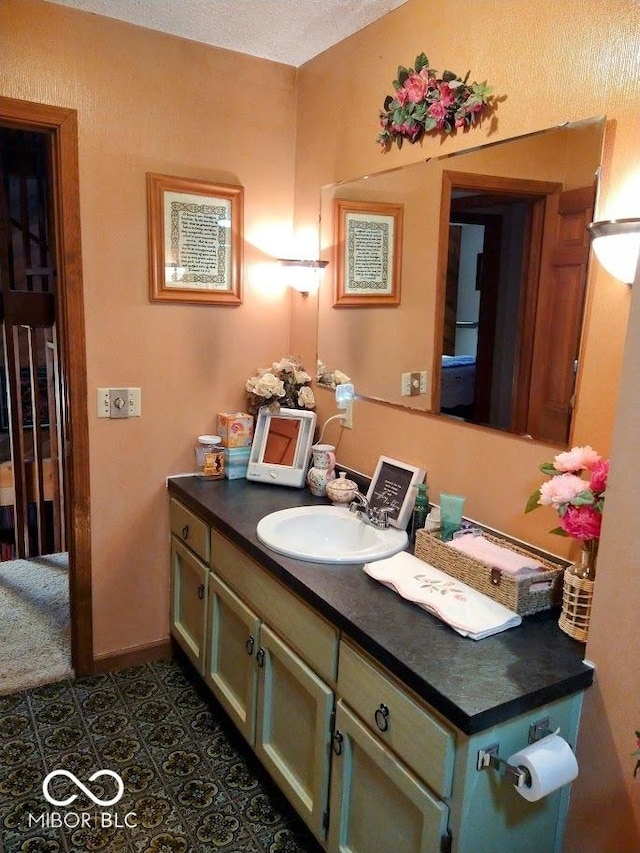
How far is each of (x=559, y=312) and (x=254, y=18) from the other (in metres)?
1.49

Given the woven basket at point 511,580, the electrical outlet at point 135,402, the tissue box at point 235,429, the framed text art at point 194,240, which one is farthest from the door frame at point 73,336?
the woven basket at point 511,580

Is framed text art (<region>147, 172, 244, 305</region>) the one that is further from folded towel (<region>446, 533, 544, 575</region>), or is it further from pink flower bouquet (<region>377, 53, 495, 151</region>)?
folded towel (<region>446, 533, 544, 575</region>)

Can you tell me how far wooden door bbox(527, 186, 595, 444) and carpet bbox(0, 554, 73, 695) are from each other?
6.80 ft

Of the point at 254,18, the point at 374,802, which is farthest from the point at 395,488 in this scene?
the point at 254,18

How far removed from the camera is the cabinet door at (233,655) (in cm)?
190

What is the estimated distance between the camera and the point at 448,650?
1.29 m

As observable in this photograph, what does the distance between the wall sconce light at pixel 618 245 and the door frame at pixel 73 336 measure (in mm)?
1681

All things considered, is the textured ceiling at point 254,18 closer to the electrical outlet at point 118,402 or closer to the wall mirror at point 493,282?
the wall mirror at point 493,282

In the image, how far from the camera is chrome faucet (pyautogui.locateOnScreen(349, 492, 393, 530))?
1950 mm

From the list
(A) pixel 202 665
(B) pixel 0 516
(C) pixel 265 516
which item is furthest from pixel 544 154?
(B) pixel 0 516

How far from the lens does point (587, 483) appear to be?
1.35 metres

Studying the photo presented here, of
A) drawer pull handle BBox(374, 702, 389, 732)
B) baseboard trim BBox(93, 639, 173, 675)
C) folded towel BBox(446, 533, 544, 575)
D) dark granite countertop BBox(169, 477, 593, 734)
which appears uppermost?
folded towel BBox(446, 533, 544, 575)

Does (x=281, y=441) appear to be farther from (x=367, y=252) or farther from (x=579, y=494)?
(x=579, y=494)

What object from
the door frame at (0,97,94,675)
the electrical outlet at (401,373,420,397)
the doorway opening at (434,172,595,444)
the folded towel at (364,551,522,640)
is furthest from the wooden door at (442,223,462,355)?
the door frame at (0,97,94,675)
